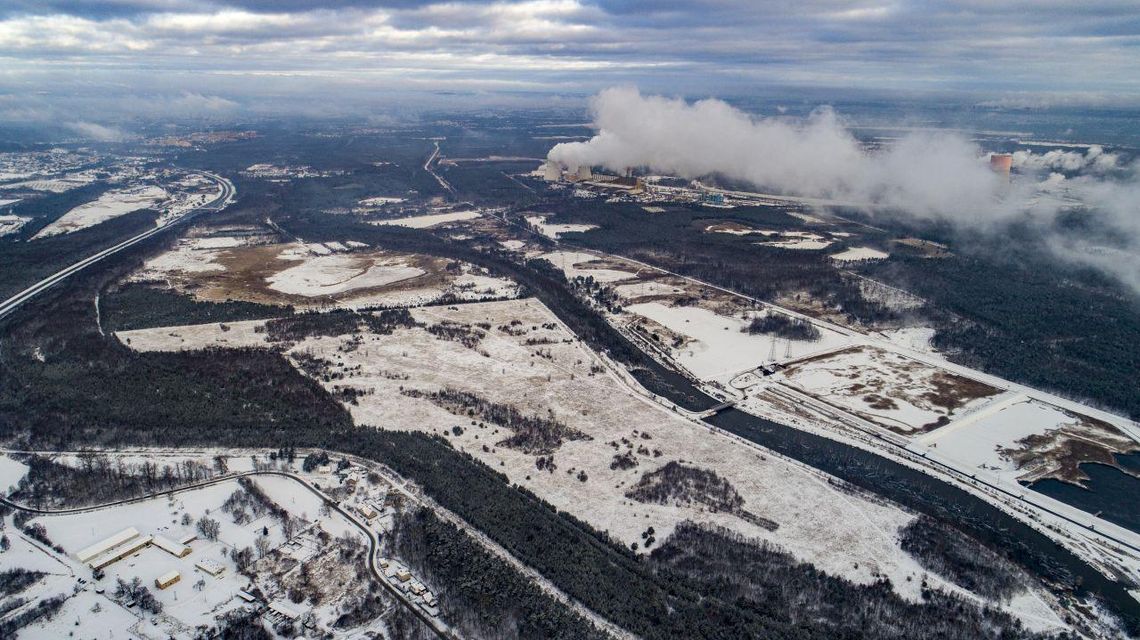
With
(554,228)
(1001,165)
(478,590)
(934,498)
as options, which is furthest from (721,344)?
(1001,165)

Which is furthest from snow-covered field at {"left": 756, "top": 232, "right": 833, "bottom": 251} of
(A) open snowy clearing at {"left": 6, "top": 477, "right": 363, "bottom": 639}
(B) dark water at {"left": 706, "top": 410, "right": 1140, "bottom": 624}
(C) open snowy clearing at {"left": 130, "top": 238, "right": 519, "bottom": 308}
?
(A) open snowy clearing at {"left": 6, "top": 477, "right": 363, "bottom": 639}

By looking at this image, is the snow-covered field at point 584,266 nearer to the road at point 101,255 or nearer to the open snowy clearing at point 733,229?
the open snowy clearing at point 733,229

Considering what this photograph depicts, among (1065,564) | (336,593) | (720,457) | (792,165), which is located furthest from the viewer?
(792,165)

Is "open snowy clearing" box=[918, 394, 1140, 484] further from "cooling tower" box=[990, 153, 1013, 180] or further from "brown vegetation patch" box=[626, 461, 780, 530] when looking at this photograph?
"cooling tower" box=[990, 153, 1013, 180]

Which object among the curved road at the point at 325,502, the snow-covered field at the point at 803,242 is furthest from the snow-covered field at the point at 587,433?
the snow-covered field at the point at 803,242

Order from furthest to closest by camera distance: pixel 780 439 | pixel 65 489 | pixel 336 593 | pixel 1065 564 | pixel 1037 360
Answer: pixel 1037 360, pixel 780 439, pixel 65 489, pixel 1065 564, pixel 336 593

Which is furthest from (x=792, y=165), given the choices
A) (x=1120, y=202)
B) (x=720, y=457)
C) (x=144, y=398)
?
(x=144, y=398)

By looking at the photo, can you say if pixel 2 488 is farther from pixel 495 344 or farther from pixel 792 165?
pixel 792 165
